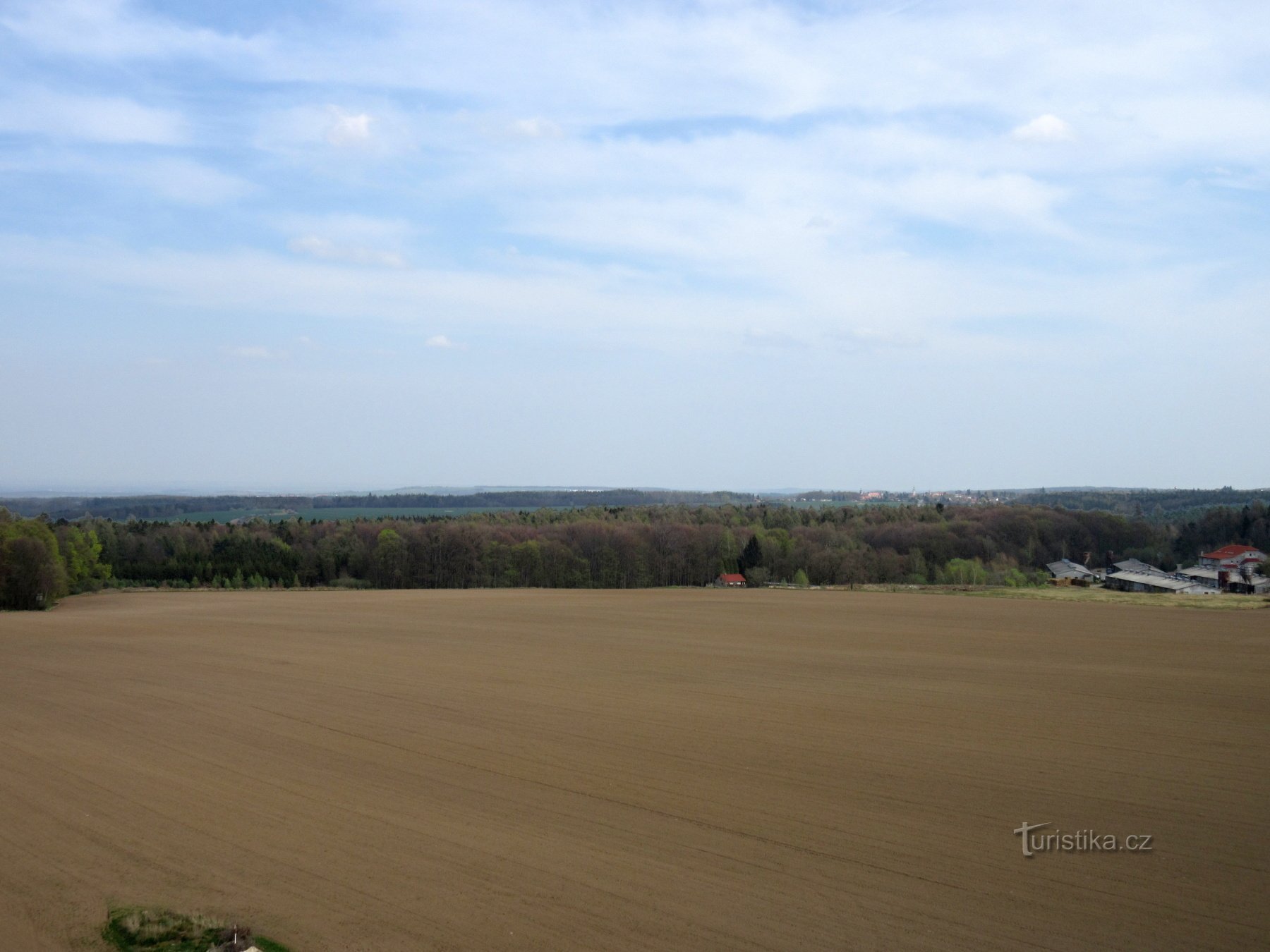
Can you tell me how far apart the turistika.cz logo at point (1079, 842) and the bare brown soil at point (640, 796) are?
7.7 inches

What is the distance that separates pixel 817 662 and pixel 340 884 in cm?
2069

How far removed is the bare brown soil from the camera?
1073 centimetres

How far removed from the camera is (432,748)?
18234 millimetres

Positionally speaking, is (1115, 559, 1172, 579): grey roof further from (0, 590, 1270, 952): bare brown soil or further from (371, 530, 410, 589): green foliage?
(371, 530, 410, 589): green foliage

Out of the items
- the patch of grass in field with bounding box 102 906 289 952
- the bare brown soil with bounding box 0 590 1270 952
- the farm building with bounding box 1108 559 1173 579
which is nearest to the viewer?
the patch of grass in field with bounding box 102 906 289 952

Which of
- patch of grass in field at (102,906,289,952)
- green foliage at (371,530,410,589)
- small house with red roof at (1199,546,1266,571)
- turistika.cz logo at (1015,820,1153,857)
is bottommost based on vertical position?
green foliage at (371,530,410,589)

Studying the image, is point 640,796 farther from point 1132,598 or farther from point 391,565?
point 391,565

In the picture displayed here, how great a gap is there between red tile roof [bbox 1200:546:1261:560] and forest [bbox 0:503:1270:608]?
27.9 ft

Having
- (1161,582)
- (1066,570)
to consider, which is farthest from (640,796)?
(1066,570)

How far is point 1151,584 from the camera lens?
2399 inches

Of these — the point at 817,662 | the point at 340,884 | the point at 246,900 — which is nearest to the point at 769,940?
the point at 340,884

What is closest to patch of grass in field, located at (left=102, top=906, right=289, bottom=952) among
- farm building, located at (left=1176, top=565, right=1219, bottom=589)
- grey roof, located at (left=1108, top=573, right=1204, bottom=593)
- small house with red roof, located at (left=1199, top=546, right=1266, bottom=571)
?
grey roof, located at (left=1108, top=573, right=1204, bottom=593)

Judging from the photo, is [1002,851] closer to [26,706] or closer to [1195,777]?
[1195,777]

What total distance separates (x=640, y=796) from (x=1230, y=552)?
252 ft
